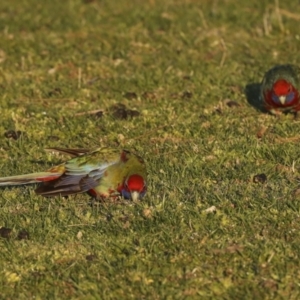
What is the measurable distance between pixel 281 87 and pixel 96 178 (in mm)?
2396

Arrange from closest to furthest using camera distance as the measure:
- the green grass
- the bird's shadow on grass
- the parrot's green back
A: the green grass
the parrot's green back
the bird's shadow on grass

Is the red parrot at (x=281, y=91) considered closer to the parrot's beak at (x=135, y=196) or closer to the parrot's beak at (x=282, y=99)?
the parrot's beak at (x=282, y=99)

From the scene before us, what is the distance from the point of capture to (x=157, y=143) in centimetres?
759

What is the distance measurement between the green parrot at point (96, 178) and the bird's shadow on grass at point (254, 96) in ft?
7.71

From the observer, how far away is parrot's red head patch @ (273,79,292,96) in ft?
26.1

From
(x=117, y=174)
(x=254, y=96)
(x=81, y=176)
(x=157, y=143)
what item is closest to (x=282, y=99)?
(x=254, y=96)

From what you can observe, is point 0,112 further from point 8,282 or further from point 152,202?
point 8,282

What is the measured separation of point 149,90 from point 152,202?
2956 mm

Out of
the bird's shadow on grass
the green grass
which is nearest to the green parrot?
the green grass

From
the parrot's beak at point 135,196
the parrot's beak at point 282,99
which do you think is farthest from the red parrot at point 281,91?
the parrot's beak at point 135,196

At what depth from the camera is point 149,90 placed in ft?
29.4

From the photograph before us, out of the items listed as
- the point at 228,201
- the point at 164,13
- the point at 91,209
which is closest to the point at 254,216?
the point at 228,201

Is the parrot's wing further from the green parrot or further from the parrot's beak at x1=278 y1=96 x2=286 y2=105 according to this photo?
the parrot's beak at x1=278 y1=96 x2=286 y2=105

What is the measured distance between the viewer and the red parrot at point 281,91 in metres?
7.97
